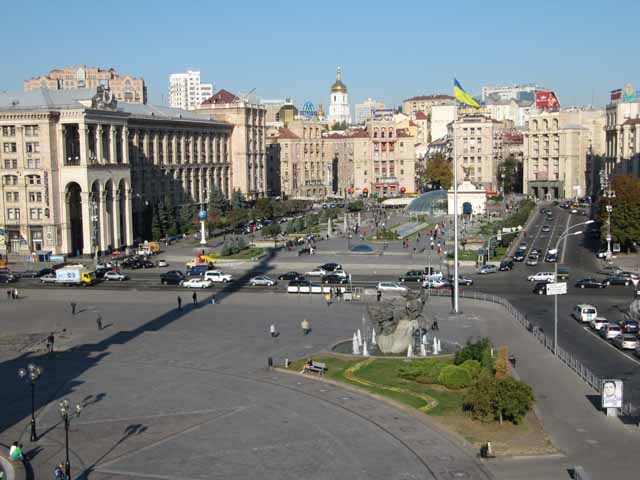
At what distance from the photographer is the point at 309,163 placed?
16262cm

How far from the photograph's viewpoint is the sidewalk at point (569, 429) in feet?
83.0

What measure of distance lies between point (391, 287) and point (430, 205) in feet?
216

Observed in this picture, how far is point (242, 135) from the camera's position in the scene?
418 ft

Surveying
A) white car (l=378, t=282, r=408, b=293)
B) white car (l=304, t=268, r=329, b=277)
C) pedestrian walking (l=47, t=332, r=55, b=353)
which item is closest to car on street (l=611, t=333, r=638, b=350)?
white car (l=378, t=282, r=408, b=293)

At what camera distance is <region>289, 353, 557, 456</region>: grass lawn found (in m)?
27.5

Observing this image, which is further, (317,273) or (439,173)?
(439,173)

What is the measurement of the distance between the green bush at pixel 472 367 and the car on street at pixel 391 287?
22.7 m

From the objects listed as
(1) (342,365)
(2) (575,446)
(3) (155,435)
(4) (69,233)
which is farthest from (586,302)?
(4) (69,233)

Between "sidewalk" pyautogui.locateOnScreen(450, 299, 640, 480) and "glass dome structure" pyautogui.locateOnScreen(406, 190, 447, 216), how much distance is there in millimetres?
81669

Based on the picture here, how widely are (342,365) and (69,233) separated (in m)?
50.9

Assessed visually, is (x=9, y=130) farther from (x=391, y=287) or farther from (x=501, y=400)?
(x=501, y=400)

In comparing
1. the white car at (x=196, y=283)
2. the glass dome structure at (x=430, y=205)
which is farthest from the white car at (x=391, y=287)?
the glass dome structure at (x=430, y=205)

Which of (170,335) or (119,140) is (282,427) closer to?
(170,335)

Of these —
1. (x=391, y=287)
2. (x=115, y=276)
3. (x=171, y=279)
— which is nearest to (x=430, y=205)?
(x=115, y=276)
